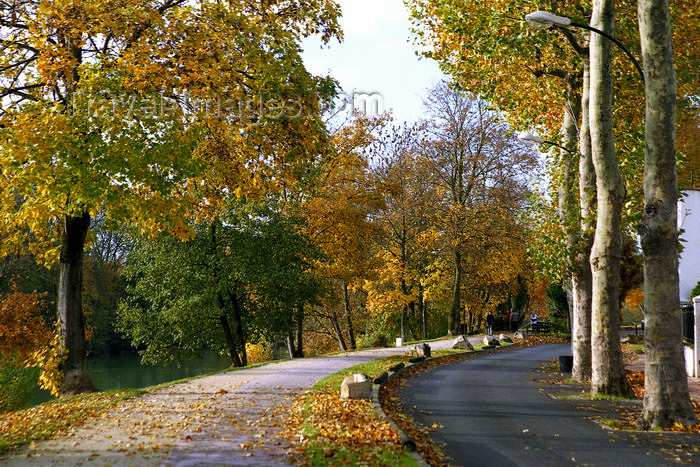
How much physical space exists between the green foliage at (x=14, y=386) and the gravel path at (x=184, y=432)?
13.5ft

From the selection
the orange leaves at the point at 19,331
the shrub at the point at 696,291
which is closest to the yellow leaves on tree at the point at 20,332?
the orange leaves at the point at 19,331

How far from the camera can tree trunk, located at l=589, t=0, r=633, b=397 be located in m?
12.1

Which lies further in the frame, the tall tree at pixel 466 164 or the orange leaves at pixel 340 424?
the tall tree at pixel 466 164

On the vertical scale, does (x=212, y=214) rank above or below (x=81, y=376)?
above

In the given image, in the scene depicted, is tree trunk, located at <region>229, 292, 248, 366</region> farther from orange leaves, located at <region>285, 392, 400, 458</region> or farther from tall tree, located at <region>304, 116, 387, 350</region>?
orange leaves, located at <region>285, 392, 400, 458</region>

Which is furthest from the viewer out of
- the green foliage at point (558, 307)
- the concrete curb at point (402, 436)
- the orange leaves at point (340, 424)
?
the green foliage at point (558, 307)

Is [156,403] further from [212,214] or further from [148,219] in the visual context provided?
[212,214]

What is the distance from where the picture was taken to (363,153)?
3003 centimetres

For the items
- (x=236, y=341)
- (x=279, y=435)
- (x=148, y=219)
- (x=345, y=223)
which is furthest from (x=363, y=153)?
(x=279, y=435)

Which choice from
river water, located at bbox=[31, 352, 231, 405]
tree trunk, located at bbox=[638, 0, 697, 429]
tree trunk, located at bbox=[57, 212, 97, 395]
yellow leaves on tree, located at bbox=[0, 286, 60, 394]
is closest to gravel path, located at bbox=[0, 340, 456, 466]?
tree trunk, located at bbox=[57, 212, 97, 395]

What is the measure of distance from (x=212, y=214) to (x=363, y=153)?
49.8 feet

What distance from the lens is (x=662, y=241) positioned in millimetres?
9406

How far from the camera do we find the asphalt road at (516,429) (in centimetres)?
799

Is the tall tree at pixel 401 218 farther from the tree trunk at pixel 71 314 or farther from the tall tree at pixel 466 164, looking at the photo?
the tree trunk at pixel 71 314
